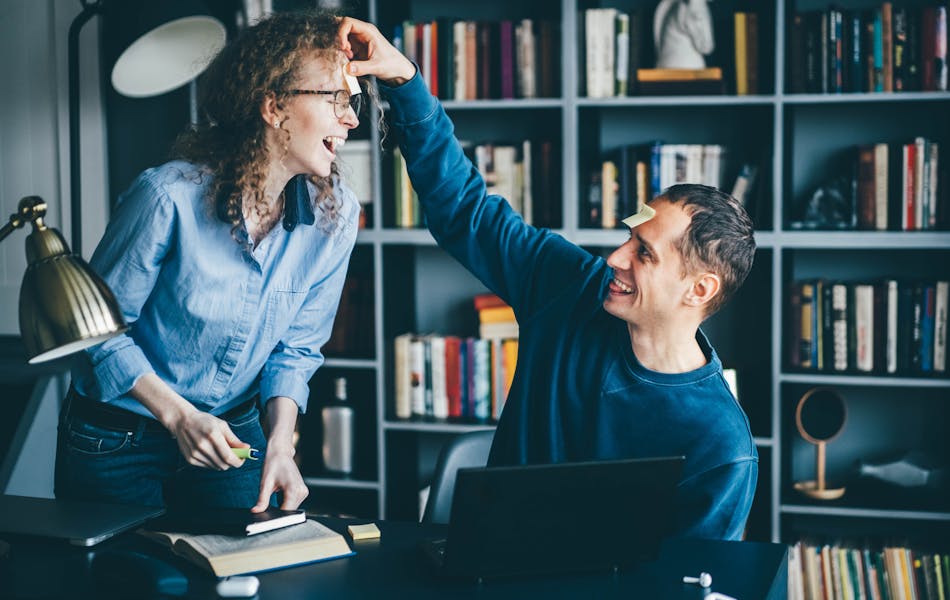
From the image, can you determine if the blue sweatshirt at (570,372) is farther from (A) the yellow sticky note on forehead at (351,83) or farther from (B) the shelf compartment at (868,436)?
(B) the shelf compartment at (868,436)

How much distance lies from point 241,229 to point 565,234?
150cm

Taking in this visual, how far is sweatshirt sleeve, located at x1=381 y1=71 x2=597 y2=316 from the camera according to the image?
1.94 meters

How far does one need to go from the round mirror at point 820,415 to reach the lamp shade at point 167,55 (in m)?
2.05

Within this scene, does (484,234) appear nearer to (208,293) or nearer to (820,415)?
(208,293)

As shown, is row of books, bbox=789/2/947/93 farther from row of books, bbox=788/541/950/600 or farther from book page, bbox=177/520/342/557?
book page, bbox=177/520/342/557

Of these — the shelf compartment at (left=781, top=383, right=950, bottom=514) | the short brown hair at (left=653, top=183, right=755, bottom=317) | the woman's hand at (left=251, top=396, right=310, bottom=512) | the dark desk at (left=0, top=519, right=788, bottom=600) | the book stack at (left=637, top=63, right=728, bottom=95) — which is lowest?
the shelf compartment at (left=781, top=383, right=950, bottom=514)

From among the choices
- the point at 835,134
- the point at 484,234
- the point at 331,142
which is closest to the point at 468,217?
the point at 484,234

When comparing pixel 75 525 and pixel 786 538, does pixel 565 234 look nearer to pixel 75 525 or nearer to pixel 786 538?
pixel 786 538

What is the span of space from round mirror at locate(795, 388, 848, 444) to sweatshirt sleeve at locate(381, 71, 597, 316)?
1424 mm

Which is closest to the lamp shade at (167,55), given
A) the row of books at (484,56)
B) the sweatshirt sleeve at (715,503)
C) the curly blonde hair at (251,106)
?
the row of books at (484,56)

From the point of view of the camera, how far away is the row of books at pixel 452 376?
3277mm

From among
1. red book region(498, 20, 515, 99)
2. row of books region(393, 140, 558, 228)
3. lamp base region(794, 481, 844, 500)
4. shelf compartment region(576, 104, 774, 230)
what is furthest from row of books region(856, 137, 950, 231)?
red book region(498, 20, 515, 99)

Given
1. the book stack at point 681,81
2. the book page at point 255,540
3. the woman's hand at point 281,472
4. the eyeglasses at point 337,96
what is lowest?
the book page at point 255,540

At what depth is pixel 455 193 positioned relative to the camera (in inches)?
78.2
